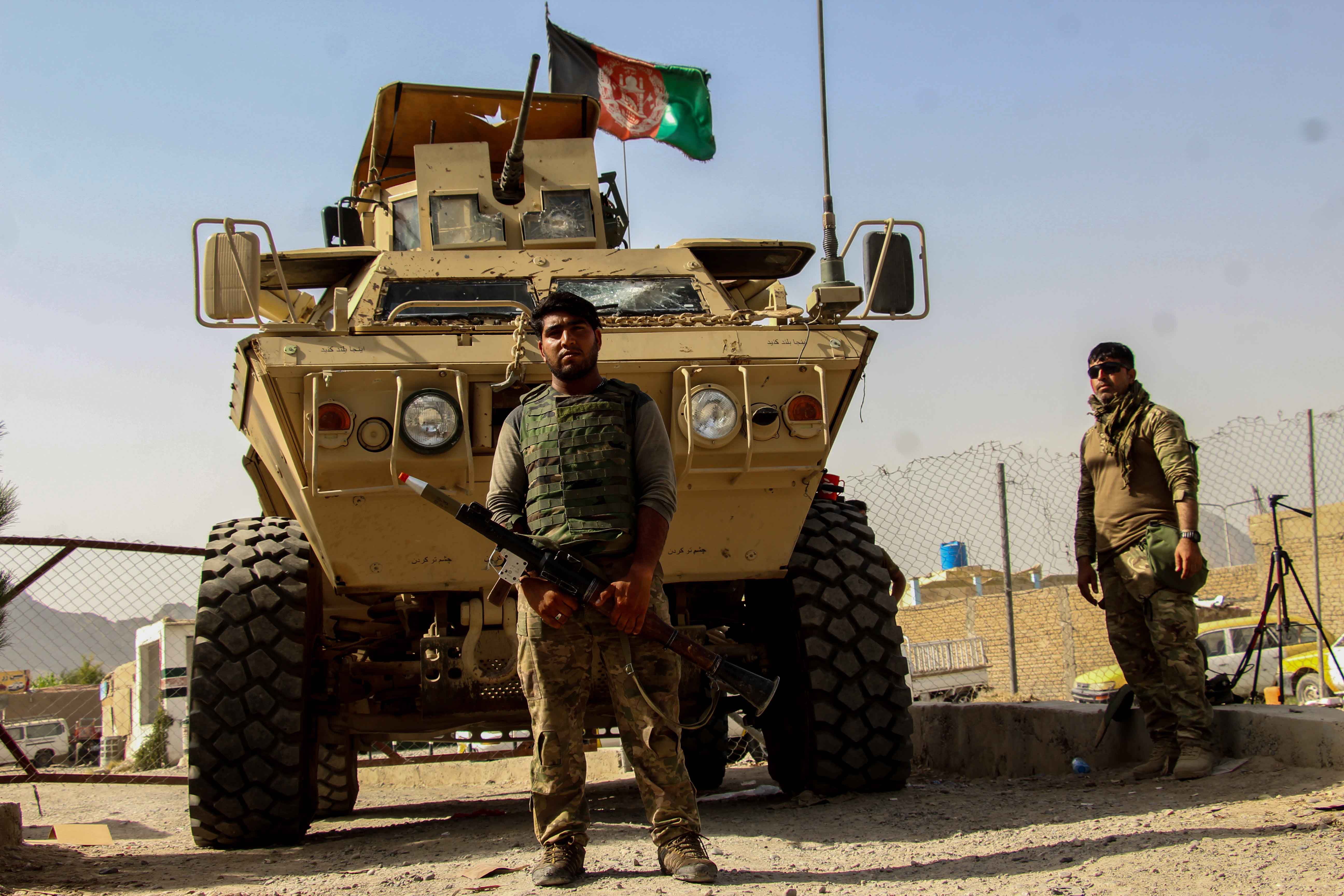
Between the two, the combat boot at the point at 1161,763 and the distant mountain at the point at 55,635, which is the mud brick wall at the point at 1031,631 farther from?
the distant mountain at the point at 55,635

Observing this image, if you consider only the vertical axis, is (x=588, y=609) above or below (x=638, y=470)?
below

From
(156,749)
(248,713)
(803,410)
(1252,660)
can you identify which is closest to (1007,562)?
(803,410)

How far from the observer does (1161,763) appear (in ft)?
15.7

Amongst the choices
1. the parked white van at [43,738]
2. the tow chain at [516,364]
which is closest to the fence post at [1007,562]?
the tow chain at [516,364]

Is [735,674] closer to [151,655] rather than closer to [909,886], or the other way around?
[909,886]

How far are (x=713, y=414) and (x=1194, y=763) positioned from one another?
212cm

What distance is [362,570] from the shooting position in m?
4.41

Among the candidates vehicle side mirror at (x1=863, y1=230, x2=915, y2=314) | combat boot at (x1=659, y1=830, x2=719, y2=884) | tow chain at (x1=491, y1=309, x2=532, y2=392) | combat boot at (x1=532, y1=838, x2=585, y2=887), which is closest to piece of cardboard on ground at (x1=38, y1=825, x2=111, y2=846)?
tow chain at (x1=491, y1=309, x2=532, y2=392)

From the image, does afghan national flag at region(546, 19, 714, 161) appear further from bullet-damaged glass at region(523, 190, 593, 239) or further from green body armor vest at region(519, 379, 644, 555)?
green body armor vest at region(519, 379, 644, 555)

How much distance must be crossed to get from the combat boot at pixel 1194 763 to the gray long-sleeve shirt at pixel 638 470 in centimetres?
232

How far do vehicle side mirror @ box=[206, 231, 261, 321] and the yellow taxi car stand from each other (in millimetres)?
9029

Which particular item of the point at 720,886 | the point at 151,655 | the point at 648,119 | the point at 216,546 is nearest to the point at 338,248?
the point at 216,546

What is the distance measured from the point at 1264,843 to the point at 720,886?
1.39 meters

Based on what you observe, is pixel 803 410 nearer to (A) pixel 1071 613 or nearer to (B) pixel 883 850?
(B) pixel 883 850
